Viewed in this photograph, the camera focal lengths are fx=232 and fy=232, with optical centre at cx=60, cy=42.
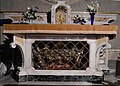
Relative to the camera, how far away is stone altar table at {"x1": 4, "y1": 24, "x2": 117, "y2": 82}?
4.00m

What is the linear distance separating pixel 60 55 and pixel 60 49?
0.37ft

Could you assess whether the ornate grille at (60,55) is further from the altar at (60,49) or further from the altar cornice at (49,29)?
the altar cornice at (49,29)

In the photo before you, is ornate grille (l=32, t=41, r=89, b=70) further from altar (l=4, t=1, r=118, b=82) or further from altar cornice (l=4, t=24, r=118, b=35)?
altar cornice (l=4, t=24, r=118, b=35)

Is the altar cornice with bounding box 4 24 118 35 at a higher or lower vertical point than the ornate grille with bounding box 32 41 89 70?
higher

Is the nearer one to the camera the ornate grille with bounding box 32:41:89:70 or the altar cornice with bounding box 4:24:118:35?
the altar cornice with bounding box 4:24:118:35

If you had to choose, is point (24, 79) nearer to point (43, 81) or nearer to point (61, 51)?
point (43, 81)

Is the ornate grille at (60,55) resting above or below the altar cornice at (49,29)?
below

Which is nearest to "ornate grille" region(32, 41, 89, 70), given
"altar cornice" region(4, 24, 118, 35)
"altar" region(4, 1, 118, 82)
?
"altar" region(4, 1, 118, 82)

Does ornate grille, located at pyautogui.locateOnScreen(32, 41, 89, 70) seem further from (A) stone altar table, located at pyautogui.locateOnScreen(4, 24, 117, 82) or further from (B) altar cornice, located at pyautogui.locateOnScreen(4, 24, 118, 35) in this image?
(B) altar cornice, located at pyautogui.locateOnScreen(4, 24, 118, 35)

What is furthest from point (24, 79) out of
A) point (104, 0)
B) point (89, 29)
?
point (104, 0)

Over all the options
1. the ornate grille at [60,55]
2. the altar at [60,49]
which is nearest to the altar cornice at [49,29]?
the altar at [60,49]

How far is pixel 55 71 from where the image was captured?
417 centimetres

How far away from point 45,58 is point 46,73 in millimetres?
307

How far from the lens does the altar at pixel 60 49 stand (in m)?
4.00
